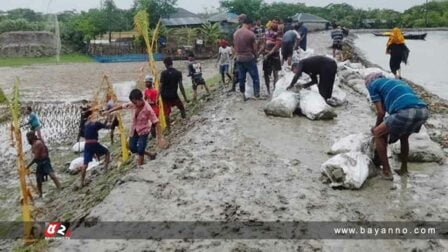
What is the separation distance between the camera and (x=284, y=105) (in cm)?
820

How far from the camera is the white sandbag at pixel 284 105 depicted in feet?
26.8

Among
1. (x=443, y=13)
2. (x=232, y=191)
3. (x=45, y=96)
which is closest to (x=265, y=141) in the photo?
(x=232, y=191)

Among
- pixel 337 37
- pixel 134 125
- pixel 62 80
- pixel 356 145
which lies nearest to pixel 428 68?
pixel 337 37

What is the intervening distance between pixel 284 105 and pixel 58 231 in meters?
4.57

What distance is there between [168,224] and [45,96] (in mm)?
16488

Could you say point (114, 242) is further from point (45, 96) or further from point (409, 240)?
point (45, 96)

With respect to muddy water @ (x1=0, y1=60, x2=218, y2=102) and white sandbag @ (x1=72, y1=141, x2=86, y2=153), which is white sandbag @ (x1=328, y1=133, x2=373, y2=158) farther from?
muddy water @ (x1=0, y1=60, x2=218, y2=102)

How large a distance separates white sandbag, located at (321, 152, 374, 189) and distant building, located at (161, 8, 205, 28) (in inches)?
1421

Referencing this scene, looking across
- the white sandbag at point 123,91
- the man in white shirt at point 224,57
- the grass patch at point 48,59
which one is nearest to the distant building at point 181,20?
the grass patch at point 48,59

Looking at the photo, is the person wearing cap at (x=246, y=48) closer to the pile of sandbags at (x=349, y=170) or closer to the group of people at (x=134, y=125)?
the group of people at (x=134, y=125)

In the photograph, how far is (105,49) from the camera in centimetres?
3903

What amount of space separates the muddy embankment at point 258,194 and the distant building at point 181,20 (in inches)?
1364

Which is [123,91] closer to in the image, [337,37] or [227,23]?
[337,37]

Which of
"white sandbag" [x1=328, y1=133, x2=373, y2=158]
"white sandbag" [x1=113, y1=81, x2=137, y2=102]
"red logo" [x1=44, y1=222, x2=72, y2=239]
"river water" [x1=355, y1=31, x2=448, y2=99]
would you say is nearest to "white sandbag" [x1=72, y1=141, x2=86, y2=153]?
"white sandbag" [x1=113, y1=81, x2=137, y2=102]
